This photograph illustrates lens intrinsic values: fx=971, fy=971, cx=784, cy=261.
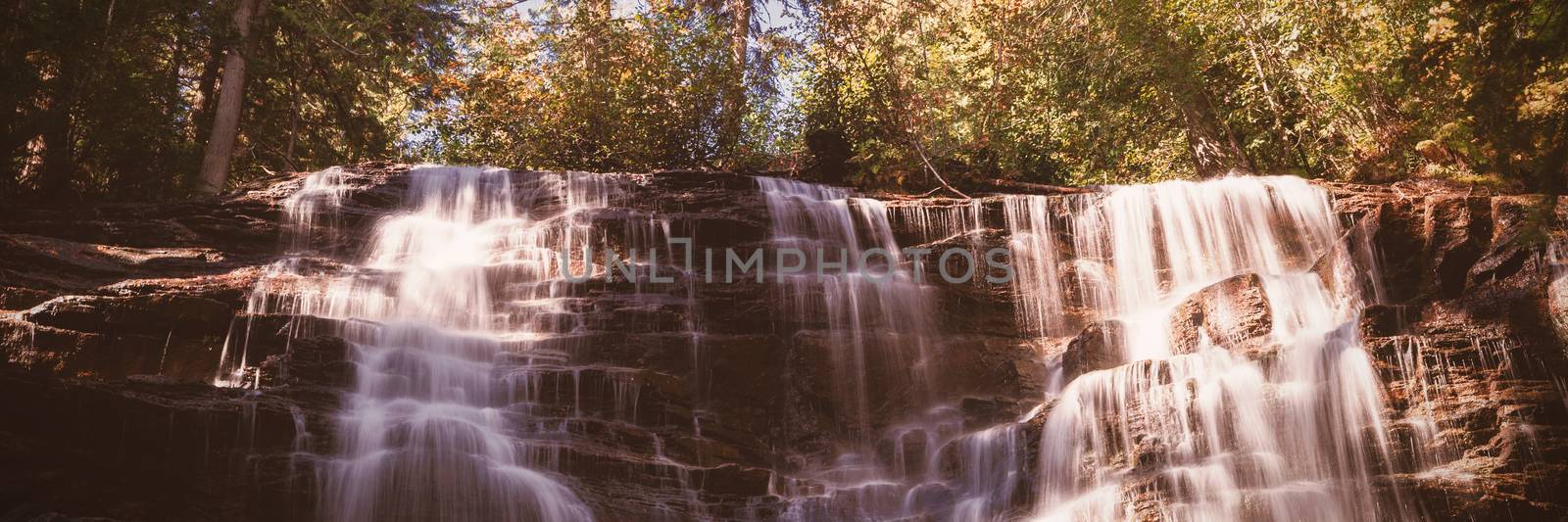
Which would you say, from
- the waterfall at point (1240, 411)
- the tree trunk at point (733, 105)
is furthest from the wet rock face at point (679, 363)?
the tree trunk at point (733, 105)

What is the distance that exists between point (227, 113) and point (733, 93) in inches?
325

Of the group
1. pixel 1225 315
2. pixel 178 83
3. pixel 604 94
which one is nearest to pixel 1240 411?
pixel 1225 315

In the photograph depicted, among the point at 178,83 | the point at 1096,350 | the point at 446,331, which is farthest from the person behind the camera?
the point at 178,83

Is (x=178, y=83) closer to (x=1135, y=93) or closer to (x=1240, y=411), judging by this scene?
(x=1240, y=411)

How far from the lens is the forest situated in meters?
13.9

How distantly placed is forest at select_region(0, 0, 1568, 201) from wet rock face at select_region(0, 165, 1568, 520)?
2796 millimetres

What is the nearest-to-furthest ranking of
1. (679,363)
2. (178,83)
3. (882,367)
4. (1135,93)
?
(679,363)
(882,367)
(178,83)
(1135,93)

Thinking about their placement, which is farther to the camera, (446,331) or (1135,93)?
(1135,93)

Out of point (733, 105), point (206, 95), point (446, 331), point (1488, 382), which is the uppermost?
point (206, 95)

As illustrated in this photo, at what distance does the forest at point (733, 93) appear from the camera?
45.5 ft

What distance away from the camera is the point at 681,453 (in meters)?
10.1

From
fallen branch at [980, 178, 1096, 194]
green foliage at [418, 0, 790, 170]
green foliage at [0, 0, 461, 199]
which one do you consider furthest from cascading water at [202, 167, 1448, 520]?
green foliage at [418, 0, 790, 170]

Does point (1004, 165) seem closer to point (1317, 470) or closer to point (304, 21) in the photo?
point (1317, 470)

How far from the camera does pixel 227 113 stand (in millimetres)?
15055
